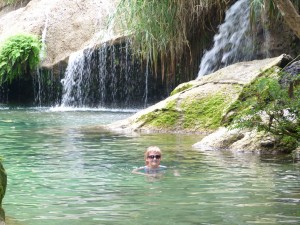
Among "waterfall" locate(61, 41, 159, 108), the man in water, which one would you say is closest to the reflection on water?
the man in water

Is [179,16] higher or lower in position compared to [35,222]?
higher

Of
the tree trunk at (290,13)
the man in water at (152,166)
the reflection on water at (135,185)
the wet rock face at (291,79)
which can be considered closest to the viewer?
the reflection on water at (135,185)

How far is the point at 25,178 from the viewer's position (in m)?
9.95

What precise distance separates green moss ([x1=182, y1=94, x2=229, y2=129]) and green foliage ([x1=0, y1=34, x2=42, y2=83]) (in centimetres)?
1090

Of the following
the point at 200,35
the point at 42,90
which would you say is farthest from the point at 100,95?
the point at 200,35

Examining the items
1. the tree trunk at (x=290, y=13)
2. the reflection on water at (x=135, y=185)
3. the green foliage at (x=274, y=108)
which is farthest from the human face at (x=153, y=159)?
the tree trunk at (x=290, y=13)

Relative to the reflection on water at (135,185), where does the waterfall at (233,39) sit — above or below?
above

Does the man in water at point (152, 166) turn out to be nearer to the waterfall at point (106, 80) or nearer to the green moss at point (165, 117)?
the green moss at point (165, 117)

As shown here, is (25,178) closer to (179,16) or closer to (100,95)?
(179,16)

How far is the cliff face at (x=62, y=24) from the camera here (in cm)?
2695

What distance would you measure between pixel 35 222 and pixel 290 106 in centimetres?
402

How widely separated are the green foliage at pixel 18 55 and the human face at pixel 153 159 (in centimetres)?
1611

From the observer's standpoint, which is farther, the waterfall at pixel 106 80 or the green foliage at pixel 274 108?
the waterfall at pixel 106 80

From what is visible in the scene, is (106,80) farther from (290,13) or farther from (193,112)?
(290,13)
